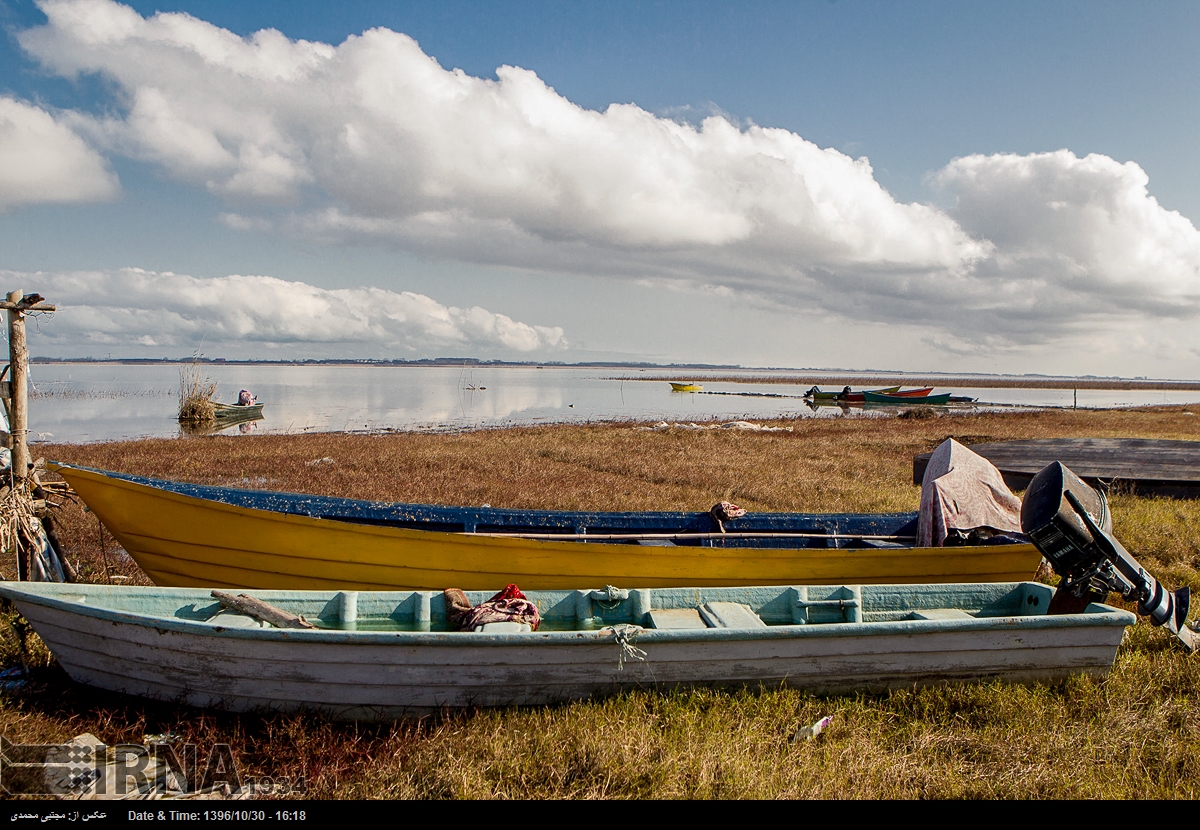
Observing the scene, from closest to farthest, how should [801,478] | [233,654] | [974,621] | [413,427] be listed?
[233,654] < [974,621] < [801,478] < [413,427]

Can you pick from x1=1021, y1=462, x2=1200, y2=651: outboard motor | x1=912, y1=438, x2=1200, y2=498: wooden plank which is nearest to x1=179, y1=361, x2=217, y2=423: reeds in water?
x1=912, y1=438, x2=1200, y2=498: wooden plank

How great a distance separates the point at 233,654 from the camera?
14.6 feet

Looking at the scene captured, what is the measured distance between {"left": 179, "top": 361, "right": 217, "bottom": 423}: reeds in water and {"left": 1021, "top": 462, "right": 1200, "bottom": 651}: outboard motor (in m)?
32.0

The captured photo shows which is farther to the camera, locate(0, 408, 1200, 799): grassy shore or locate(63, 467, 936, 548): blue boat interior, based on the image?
locate(63, 467, 936, 548): blue boat interior

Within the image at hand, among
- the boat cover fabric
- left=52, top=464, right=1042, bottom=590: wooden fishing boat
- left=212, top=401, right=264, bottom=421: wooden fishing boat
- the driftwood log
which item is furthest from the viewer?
left=212, top=401, right=264, bottom=421: wooden fishing boat

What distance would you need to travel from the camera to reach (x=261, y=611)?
5027 mm

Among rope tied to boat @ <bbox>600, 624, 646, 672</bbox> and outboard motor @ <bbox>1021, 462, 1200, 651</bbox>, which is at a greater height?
outboard motor @ <bbox>1021, 462, 1200, 651</bbox>

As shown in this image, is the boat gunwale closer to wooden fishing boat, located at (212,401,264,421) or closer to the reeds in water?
the reeds in water

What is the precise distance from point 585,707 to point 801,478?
10.9 meters

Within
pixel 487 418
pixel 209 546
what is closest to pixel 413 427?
pixel 487 418

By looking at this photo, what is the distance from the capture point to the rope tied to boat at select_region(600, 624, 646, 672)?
4453 mm

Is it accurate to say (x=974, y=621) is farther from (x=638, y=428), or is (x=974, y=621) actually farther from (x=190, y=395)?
(x=190, y=395)

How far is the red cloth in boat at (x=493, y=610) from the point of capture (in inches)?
205

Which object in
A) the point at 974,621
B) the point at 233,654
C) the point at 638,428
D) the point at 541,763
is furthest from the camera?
the point at 638,428
